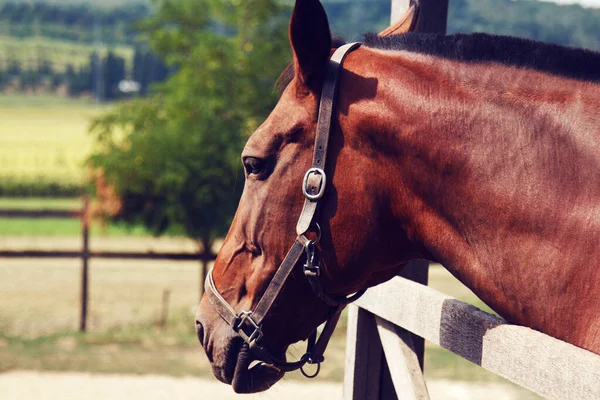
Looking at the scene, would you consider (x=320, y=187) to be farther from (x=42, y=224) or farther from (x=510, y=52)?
(x=42, y=224)

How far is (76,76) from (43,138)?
2830cm

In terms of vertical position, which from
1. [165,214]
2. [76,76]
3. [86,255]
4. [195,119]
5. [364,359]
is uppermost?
[364,359]

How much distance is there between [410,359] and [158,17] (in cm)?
841

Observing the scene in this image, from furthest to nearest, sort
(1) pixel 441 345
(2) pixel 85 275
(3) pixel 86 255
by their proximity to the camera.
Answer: (3) pixel 86 255 < (2) pixel 85 275 < (1) pixel 441 345

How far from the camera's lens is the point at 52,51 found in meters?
85.6

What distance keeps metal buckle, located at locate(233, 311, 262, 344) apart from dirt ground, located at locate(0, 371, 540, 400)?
16.4 ft

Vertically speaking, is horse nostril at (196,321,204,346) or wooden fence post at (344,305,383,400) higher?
horse nostril at (196,321,204,346)

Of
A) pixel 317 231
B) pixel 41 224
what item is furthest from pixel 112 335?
pixel 41 224

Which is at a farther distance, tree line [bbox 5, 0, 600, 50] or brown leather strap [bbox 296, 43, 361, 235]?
tree line [bbox 5, 0, 600, 50]

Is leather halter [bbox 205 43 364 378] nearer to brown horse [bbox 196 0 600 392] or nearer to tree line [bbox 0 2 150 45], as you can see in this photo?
brown horse [bbox 196 0 600 392]

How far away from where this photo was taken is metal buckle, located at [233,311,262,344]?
1913 mm

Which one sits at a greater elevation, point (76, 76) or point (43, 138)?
point (43, 138)

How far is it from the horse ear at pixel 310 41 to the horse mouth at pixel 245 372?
756 mm

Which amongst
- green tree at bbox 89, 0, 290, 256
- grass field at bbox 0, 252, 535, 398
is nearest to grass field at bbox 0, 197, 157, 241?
grass field at bbox 0, 252, 535, 398
